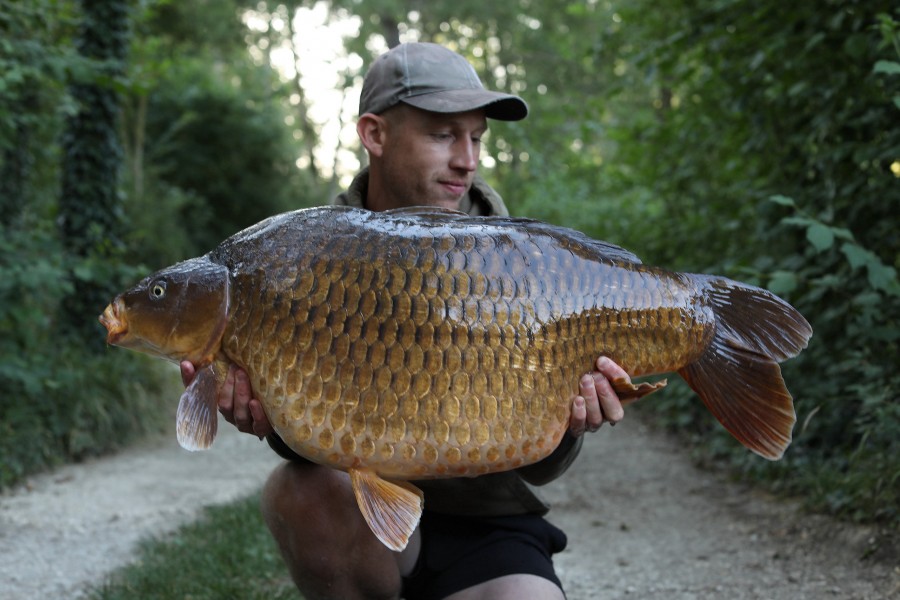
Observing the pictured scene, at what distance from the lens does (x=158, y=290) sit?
1589mm

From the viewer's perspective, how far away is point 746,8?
12.4 ft

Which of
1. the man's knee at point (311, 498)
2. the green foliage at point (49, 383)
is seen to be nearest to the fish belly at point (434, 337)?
the man's knee at point (311, 498)

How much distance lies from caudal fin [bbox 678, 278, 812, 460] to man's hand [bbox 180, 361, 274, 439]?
758mm

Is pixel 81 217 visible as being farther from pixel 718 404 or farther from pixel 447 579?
pixel 718 404

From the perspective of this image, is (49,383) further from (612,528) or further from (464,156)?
(464,156)

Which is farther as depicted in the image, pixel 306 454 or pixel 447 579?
pixel 447 579

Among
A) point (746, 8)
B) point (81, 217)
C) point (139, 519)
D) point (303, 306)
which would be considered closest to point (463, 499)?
point (303, 306)

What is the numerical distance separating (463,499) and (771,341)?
743 millimetres

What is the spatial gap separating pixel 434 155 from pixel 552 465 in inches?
28.5

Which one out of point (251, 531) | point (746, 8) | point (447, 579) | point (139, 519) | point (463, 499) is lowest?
point (139, 519)

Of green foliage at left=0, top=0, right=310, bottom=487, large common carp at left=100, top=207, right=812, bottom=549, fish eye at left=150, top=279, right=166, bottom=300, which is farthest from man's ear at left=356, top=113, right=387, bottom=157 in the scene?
green foliage at left=0, top=0, right=310, bottom=487

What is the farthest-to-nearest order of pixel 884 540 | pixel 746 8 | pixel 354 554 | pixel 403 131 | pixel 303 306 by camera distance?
1. pixel 746 8
2. pixel 884 540
3. pixel 403 131
4. pixel 354 554
5. pixel 303 306

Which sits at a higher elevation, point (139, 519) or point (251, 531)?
point (251, 531)

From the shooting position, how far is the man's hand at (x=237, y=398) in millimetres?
1581
